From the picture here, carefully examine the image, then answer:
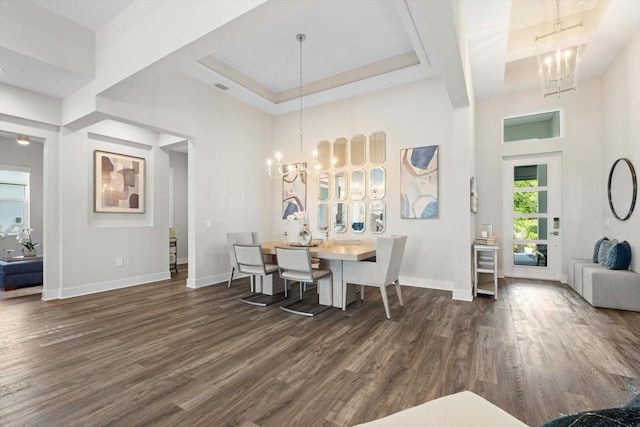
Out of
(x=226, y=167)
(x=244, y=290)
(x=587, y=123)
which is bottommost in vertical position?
(x=244, y=290)

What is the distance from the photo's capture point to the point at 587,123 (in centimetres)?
473

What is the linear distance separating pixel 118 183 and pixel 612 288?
7.20 meters

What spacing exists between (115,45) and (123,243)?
3059 millimetres

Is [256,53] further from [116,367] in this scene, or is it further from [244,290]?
[116,367]

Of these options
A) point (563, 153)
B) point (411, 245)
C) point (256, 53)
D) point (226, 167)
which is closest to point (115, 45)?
point (256, 53)

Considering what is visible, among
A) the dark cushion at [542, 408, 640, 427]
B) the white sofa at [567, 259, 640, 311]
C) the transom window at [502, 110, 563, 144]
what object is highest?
the transom window at [502, 110, 563, 144]

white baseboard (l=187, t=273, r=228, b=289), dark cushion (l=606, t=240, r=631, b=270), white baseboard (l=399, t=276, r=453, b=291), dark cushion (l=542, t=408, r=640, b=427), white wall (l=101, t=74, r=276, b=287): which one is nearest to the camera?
dark cushion (l=542, t=408, r=640, b=427)

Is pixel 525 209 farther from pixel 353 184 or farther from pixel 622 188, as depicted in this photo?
pixel 353 184

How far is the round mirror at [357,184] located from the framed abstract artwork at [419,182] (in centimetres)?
72

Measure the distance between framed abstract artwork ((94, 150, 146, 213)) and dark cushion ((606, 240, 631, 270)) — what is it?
7.10 meters

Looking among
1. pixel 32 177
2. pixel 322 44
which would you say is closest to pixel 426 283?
Answer: pixel 322 44

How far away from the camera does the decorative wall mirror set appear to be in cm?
510

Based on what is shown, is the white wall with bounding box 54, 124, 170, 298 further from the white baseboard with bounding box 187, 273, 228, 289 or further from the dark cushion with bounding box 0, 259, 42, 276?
the dark cushion with bounding box 0, 259, 42, 276

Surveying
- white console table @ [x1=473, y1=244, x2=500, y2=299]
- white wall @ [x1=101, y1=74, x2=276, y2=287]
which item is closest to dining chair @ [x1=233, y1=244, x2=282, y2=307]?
white wall @ [x1=101, y1=74, x2=276, y2=287]
